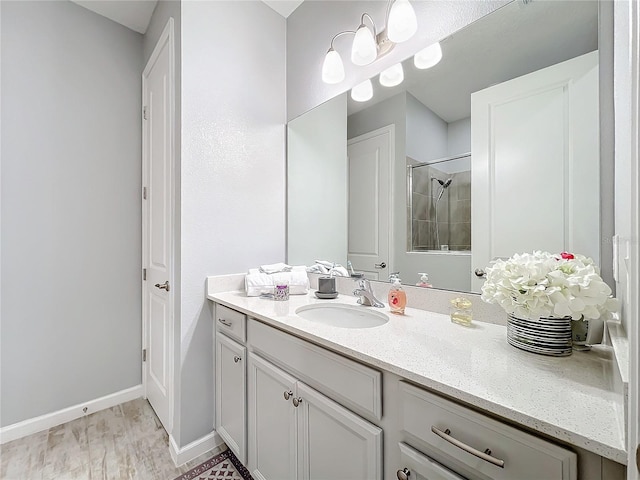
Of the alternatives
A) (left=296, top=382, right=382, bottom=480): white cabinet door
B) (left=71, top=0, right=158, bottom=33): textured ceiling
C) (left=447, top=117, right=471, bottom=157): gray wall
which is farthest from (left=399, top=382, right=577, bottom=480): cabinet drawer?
(left=71, top=0, right=158, bottom=33): textured ceiling

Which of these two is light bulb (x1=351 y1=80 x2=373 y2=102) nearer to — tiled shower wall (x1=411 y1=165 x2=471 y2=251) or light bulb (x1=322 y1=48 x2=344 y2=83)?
light bulb (x1=322 y1=48 x2=344 y2=83)

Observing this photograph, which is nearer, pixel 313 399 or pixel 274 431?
Result: pixel 313 399

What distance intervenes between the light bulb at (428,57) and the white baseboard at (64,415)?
8.74ft

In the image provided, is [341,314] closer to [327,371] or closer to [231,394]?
[327,371]

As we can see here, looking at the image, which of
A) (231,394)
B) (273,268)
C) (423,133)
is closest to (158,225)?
(273,268)

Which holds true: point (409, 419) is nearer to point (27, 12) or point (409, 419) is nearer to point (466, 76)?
point (466, 76)

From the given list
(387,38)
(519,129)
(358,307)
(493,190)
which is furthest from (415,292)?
(387,38)

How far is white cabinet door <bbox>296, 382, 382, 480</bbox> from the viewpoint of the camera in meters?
0.78

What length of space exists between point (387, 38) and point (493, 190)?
0.86 m

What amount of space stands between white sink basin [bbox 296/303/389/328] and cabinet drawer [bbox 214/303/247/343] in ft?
0.86

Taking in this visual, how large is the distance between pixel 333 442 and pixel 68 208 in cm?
205

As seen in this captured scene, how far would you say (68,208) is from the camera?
72.0 inches

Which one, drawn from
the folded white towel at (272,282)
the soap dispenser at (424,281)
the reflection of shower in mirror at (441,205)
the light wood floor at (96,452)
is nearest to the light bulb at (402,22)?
the reflection of shower in mirror at (441,205)

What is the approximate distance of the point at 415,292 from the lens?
1.26 m
